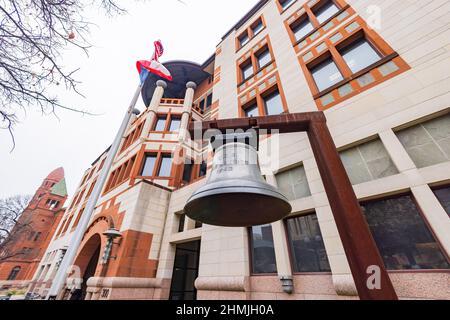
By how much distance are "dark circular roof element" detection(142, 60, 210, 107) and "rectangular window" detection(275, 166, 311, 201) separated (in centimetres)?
1431

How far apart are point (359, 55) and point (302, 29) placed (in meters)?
3.30

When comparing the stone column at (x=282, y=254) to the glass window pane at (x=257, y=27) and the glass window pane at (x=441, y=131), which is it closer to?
the glass window pane at (x=441, y=131)

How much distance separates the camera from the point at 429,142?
345cm

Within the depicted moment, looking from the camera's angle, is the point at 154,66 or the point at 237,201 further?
the point at 154,66

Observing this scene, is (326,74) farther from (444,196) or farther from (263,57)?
(444,196)

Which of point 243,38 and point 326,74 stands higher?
point 243,38

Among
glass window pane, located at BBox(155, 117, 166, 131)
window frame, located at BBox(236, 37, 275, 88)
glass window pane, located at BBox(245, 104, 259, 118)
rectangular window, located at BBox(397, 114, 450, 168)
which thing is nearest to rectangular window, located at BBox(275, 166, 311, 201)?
rectangular window, located at BBox(397, 114, 450, 168)

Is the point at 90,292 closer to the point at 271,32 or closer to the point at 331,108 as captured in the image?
the point at 331,108

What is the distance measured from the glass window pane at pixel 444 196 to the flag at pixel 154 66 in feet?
24.0

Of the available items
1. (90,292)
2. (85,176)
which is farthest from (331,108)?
(85,176)

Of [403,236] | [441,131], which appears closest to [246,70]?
[441,131]

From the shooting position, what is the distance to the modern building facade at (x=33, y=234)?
91.0 ft

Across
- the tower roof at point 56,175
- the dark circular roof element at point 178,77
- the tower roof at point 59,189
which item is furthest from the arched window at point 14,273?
the dark circular roof element at point 178,77
